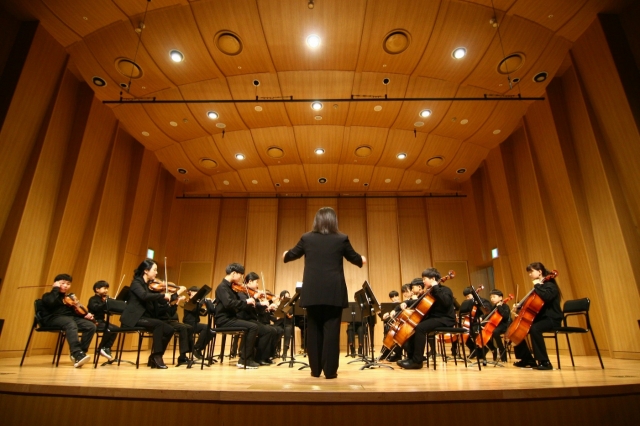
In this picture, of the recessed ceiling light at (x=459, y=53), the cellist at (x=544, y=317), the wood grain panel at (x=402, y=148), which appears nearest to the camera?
the cellist at (x=544, y=317)

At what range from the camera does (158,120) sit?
342 inches

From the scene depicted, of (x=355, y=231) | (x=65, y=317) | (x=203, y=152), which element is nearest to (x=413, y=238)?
(x=355, y=231)

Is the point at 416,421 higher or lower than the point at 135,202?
lower

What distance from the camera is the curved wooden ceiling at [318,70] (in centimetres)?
616

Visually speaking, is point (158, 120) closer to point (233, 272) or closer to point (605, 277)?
point (233, 272)

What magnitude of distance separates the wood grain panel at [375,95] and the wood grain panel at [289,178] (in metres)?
2.77

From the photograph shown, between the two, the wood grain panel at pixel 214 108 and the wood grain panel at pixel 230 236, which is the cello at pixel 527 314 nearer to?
the wood grain panel at pixel 214 108

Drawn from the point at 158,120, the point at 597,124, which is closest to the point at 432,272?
the point at 597,124

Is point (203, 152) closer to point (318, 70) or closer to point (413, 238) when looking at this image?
point (318, 70)

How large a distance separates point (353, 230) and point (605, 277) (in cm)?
720

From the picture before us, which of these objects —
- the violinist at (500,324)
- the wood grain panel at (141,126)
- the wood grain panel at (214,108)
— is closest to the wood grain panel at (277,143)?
the wood grain panel at (214,108)

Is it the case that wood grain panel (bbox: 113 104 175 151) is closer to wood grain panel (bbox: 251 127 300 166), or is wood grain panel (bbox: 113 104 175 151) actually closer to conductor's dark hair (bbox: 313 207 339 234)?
wood grain panel (bbox: 251 127 300 166)

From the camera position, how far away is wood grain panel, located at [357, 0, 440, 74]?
20.1ft

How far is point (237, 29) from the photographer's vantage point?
21.2ft
